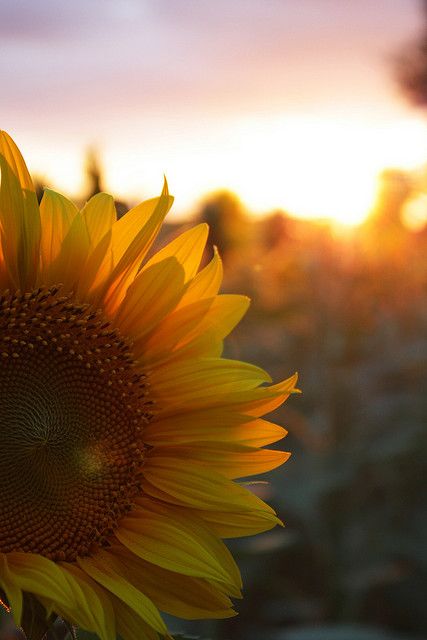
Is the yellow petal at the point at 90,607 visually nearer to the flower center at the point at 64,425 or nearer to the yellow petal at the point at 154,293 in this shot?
the flower center at the point at 64,425

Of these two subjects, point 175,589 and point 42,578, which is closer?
point 42,578

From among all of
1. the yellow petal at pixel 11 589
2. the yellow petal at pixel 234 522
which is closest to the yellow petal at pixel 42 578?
the yellow petal at pixel 11 589

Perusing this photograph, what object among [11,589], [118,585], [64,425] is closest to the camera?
[11,589]

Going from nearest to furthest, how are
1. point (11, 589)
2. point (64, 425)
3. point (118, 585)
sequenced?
point (11, 589), point (118, 585), point (64, 425)

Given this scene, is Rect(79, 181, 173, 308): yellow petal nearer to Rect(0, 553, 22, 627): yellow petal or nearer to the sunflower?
the sunflower

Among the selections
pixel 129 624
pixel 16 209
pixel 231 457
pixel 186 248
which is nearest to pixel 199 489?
pixel 231 457

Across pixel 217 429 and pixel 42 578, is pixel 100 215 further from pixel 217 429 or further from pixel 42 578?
pixel 42 578

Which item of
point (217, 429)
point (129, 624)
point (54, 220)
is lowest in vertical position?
point (129, 624)

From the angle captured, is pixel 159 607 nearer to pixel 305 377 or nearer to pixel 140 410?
pixel 140 410
